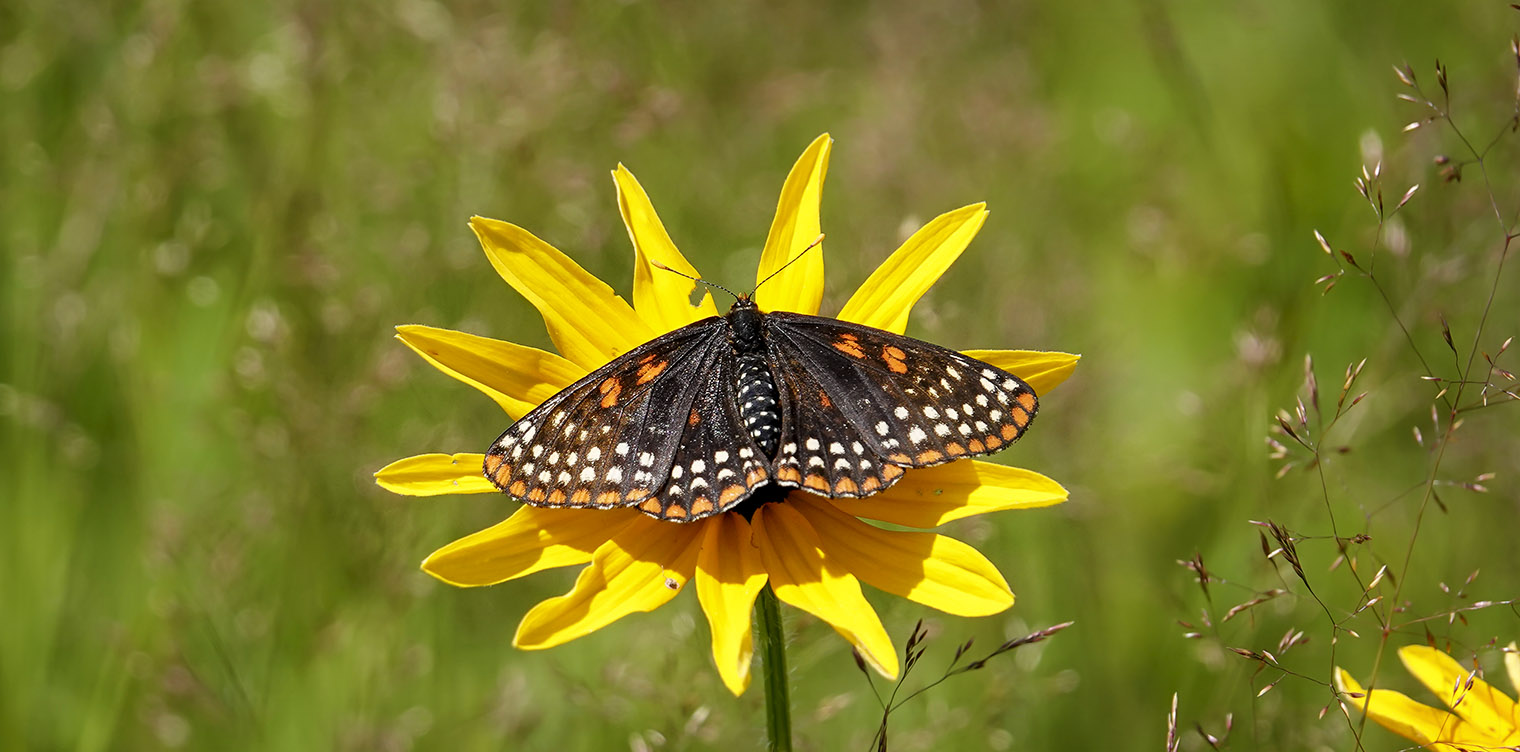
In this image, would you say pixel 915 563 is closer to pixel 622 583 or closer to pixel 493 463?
pixel 622 583

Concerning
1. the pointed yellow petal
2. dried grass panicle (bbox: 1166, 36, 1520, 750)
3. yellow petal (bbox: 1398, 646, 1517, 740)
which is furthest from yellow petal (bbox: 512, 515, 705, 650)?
dried grass panicle (bbox: 1166, 36, 1520, 750)

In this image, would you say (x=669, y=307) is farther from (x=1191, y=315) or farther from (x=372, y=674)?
(x=1191, y=315)

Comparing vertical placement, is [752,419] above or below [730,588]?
above

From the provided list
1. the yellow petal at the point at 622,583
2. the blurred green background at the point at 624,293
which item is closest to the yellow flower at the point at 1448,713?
the blurred green background at the point at 624,293

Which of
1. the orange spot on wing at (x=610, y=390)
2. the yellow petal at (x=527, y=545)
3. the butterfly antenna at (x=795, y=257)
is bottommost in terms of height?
the yellow petal at (x=527, y=545)

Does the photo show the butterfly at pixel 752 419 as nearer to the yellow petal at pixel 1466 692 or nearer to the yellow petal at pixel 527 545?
the yellow petal at pixel 527 545

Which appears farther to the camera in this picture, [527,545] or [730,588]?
[527,545]

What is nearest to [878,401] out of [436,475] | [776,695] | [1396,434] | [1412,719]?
[776,695]
